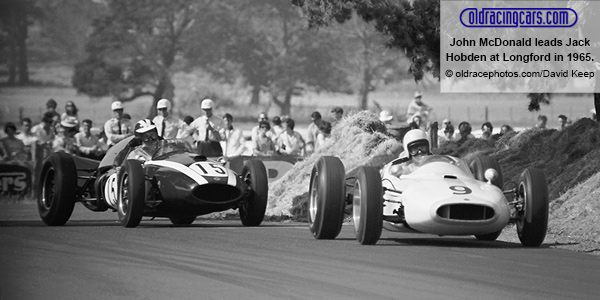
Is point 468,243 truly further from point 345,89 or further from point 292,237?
point 345,89

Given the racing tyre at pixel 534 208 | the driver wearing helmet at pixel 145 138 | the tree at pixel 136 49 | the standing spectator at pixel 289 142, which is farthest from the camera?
the tree at pixel 136 49

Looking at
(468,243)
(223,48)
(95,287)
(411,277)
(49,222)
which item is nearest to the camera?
(95,287)

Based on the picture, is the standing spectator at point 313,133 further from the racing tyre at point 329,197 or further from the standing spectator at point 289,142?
the racing tyre at point 329,197

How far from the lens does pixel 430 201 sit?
37.7 ft

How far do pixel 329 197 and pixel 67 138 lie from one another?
1090cm

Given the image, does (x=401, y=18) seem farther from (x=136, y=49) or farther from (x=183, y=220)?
(x=136, y=49)

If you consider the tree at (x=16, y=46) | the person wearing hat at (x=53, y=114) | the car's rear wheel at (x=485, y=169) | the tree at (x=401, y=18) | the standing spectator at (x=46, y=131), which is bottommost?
the car's rear wheel at (x=485, y=169)

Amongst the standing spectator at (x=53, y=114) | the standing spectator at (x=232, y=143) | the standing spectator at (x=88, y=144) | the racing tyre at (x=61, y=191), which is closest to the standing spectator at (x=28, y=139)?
the standing spectator at (x=53, y=114)

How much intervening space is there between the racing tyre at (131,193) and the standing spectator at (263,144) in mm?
8428

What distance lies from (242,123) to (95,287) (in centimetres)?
4167

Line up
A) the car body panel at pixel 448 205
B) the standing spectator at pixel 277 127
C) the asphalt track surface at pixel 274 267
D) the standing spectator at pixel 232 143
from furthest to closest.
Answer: the standing spectator at pixel 277 127 < the standing spectator at pixel 232 143 < the car body panel at pixel 448 205 < the asphalt track surface at pixel 274 267

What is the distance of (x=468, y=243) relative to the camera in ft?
41.5

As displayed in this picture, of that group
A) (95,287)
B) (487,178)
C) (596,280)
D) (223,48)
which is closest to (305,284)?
(95,287)

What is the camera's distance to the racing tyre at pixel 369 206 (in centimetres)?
1155
